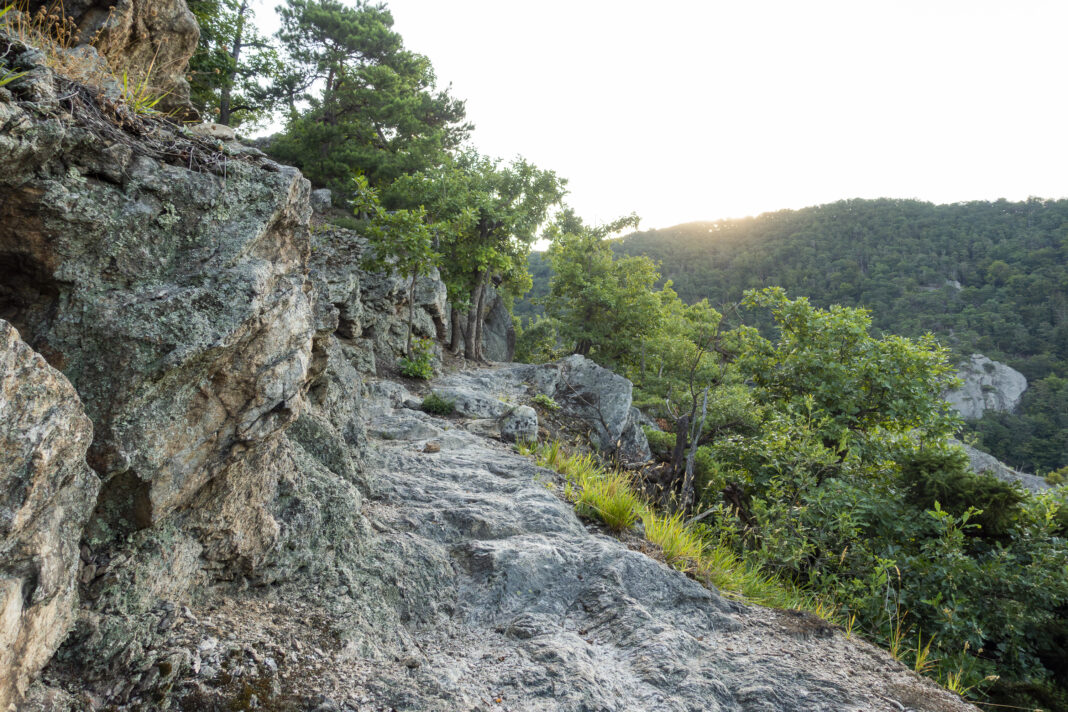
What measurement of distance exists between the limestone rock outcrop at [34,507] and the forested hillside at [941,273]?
55.1 meters

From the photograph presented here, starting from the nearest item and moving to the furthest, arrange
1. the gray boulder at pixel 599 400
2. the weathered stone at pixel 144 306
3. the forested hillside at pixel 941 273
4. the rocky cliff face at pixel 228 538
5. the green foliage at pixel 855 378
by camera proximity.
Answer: the rocky cliff face at pixel 228 538, the weathered stone at pixel 144 306, the green foliage at pixel 855 378, the gray boulder at pixel 599 400, the forested hillside at pixel 941 273

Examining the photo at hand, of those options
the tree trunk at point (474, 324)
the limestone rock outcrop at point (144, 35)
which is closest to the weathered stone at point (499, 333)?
the tree trunk at point (474, 324)

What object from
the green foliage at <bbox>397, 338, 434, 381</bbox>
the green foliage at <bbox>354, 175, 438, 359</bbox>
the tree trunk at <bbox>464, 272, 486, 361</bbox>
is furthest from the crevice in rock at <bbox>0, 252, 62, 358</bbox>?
the tree trunk at <bbox>464, 272, 486, 361</bbox>

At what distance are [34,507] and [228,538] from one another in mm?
1290

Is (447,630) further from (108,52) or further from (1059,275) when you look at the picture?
(1059,275)

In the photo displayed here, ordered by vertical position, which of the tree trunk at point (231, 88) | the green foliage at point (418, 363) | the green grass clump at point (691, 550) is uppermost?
the tree trunk at point (231, 88)

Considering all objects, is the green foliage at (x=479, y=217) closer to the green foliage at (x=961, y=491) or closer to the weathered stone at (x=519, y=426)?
the weathered stone at (x=519, y=426)

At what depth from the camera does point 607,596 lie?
4.09 m

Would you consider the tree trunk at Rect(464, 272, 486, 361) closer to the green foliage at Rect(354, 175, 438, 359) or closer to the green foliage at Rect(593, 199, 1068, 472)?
the green foliage at Rect(354, 175, 438, 359)

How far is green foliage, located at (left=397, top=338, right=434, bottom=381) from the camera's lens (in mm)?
12172

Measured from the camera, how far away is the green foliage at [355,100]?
20031 millimetres

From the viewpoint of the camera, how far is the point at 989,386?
59.5 meters

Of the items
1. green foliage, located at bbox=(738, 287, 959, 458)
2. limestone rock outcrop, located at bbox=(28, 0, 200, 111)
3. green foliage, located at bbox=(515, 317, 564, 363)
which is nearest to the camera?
limestone rock outcrop, located at bbox=(28, 0, 200, 111)

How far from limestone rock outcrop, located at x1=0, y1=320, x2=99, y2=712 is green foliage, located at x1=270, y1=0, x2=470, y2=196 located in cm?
1869
